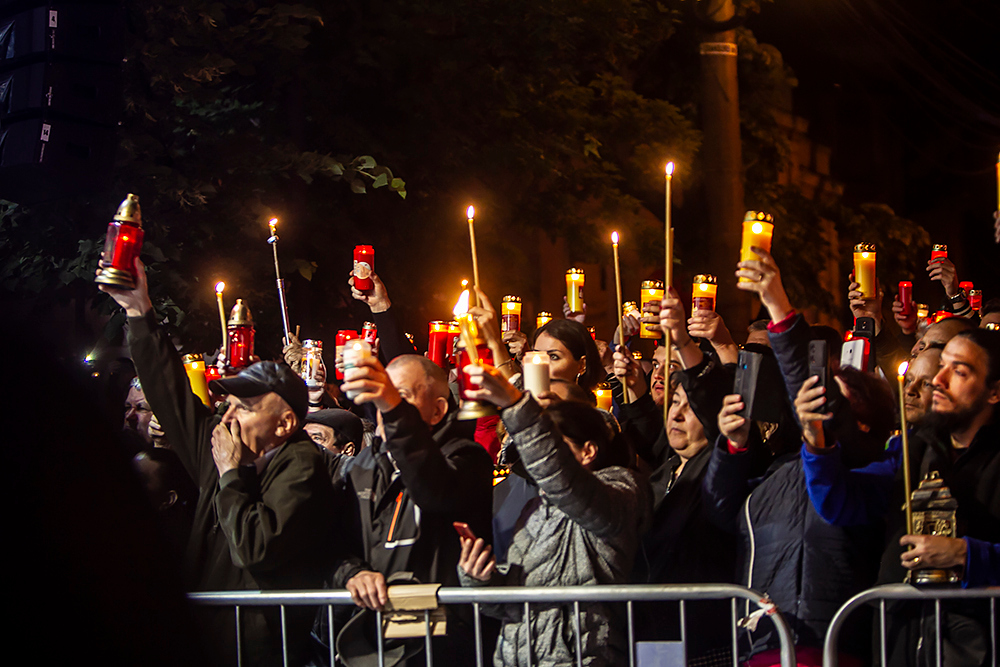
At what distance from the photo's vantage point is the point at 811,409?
3387mm

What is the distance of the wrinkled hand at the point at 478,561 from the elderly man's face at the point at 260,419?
962 millimetres

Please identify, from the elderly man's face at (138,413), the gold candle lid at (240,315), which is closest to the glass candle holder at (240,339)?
the gold candle lid at (240,315)

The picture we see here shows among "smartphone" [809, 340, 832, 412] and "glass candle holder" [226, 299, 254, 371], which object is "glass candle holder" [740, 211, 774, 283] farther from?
"glass candle holder" [226, 299, 254, 371]

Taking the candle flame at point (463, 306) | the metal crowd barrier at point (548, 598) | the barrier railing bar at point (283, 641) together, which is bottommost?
the barrier railing bar at point (283, 641)

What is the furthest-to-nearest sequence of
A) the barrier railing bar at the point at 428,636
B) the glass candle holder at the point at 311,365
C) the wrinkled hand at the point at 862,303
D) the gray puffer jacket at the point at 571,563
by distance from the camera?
the glass candle holder at the point at 311,365 < the wrinkled hand at the point at 862,303 < the barrier railing bar at the point at 428,636 < the gray puffer jacket at the point at 571,563

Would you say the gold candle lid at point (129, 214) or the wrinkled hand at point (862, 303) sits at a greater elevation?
the gold candle lid at point (129, 214)

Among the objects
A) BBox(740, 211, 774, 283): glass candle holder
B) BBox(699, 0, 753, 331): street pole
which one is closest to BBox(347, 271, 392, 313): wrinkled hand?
BBox(740, 211, 774, 283): glass candle holder

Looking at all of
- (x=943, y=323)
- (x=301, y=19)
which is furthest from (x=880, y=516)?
(x=301, y=19)

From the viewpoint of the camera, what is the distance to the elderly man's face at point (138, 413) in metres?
6.36

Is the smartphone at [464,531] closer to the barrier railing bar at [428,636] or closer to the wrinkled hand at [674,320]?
the barrier railing bar at [428,636]

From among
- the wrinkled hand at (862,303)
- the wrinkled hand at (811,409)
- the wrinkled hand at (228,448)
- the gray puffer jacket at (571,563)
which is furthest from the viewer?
the wrinkled hand at (862,303)

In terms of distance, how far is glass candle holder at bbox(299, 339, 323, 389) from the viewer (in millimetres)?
6145

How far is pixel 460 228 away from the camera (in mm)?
10086

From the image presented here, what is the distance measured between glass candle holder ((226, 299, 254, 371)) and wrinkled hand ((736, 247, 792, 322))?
2.61 metres
